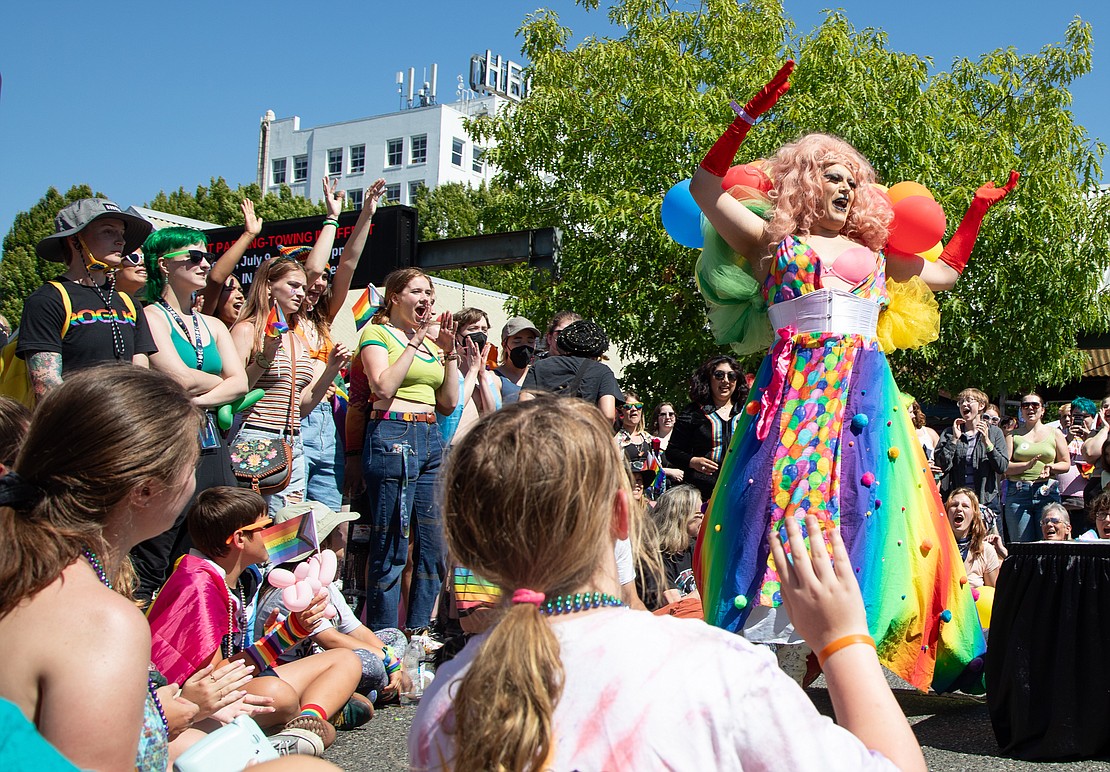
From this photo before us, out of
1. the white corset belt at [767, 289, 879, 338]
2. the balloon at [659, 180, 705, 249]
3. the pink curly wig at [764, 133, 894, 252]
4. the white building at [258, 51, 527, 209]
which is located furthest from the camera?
the white building at [258, 51, 527, 209]

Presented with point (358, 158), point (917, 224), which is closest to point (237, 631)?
point (917, 224)

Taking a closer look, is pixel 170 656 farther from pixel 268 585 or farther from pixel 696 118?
pixel 696 118

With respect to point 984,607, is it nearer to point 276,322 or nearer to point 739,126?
point 739,126

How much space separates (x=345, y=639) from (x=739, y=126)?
2.44 metres

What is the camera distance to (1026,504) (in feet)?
29.6

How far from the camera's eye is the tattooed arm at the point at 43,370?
12.3ft

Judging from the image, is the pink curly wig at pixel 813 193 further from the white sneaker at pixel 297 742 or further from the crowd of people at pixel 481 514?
the white sneaker at pixel 297 742

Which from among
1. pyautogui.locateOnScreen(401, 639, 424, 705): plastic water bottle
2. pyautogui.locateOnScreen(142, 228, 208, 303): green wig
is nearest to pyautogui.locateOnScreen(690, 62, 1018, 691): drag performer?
pyautogui.locateOnScreen(401, 639, 424, 705): plastic water bottle

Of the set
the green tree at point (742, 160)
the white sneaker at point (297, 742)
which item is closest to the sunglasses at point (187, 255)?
the white sneaker at point (297, 742)

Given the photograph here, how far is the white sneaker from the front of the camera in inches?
122

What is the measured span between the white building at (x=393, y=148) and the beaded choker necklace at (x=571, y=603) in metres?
55.2

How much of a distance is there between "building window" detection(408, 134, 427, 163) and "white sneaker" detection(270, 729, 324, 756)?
184 feet

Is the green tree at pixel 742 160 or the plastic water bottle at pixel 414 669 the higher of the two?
the green tree at pixel 742 160

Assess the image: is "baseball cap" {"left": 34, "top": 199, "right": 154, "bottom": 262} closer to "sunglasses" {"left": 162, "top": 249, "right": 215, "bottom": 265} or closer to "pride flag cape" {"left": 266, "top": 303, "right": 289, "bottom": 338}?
"sunglasses" {"left": 162, "top": 249, "right": 215, "bottom": 265}
